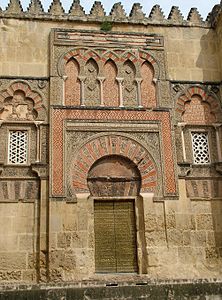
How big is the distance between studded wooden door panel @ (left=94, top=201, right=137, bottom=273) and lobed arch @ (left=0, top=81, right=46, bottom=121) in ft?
6.42

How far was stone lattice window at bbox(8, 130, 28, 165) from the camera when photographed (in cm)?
755

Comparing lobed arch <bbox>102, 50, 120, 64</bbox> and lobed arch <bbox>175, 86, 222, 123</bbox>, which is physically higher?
lobed arch <bbox>102, 50, 120, 64</bbox>

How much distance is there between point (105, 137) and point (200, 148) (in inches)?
71.8

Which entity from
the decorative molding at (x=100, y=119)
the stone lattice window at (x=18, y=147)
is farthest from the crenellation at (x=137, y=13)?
the stone lattice window at (x=18, y=147)

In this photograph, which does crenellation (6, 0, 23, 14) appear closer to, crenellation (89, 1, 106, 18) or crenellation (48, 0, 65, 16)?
crenellation (48, 0, 65, 16)

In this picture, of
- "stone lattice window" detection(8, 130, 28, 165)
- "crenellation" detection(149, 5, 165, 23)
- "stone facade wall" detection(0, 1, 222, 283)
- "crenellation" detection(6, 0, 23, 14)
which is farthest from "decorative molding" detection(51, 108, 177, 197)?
"crenellation" detection(6, 0, 23, 14)

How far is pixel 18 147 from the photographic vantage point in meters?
7.63

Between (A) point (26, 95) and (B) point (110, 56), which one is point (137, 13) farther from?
(A) point (26, 95)

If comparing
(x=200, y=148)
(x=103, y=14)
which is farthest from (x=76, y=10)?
(x=200, y=148)

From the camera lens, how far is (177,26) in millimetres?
8789

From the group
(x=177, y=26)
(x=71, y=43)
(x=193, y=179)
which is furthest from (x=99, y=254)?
(x=177, y=26)

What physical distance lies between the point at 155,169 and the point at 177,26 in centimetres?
314

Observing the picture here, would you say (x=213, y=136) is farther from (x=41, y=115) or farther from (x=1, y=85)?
(x=1, y=85)

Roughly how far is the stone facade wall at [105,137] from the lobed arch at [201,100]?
0.06ft
